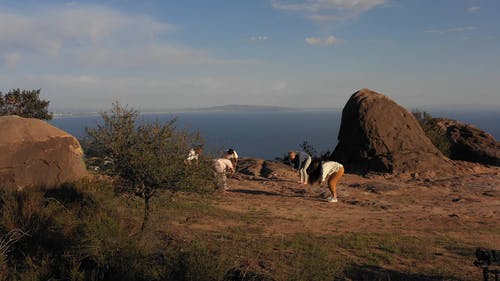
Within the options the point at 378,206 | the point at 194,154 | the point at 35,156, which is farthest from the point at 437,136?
the point at 35,156

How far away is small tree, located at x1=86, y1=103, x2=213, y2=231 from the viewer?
1000cm

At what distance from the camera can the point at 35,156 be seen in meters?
14.4

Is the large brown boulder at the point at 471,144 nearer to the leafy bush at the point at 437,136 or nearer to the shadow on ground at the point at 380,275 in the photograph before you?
the leafy bush at the point at 437,136

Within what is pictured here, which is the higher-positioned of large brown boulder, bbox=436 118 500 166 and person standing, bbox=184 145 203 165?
person standing, bbox=184 145 203 165

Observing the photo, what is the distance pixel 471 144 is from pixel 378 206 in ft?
54.8

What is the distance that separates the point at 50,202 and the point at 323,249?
7.64 m

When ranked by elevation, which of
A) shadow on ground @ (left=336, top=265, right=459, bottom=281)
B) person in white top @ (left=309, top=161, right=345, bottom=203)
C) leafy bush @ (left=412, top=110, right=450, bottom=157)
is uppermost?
leafy bush @ (left=412, top=110, right=450, bottom=157)

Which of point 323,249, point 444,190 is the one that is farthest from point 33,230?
point 444,190

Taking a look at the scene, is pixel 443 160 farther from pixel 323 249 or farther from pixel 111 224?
pixel 111 224

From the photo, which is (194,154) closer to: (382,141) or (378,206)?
(378,206)

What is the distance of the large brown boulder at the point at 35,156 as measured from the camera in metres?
13.9

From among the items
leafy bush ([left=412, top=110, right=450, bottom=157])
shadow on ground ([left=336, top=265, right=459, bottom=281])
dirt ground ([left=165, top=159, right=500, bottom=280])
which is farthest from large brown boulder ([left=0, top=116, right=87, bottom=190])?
leafy bush ([left=412, top=110, right=450, bottom=157])

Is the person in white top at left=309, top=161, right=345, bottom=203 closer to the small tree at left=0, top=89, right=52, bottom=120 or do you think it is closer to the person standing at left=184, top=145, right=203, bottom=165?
the person standing at left=184, top=145, right=203, bottom=165

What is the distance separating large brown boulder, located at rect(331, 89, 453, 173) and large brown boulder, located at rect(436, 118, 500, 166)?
4.25m
